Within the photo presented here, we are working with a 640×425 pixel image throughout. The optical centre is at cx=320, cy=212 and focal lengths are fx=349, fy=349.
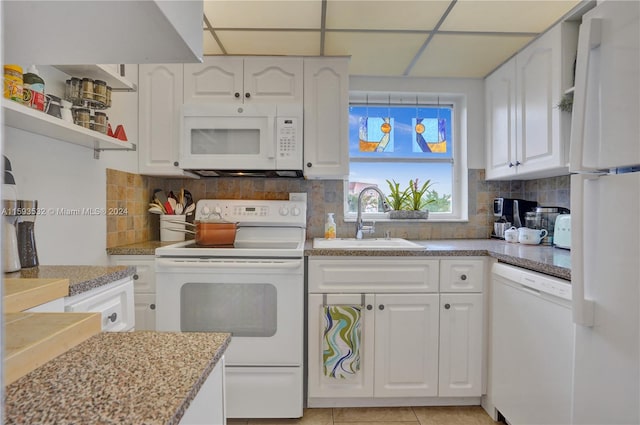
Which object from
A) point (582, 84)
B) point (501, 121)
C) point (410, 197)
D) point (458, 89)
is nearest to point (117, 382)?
point (582, 84)

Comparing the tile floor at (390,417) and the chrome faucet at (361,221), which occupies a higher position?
the chrome faucet at (361,221)

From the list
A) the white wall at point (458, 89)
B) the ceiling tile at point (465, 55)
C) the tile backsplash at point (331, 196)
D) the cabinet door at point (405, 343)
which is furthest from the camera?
the white wall at point (458, 89)

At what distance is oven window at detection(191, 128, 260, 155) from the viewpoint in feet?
6.94

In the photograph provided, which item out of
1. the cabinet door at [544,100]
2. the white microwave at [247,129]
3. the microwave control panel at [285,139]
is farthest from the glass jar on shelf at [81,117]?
the cabinet door at [544,100]

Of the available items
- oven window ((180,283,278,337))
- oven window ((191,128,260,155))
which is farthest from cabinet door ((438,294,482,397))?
oven window ((191,128,260,155))

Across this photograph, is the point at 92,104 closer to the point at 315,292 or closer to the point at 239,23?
the point at 239,23

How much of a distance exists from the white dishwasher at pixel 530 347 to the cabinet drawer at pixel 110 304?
5.30 ft

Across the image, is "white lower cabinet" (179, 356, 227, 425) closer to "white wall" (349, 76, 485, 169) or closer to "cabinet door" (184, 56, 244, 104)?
"cabinet door" (184, 56, 244, 104)

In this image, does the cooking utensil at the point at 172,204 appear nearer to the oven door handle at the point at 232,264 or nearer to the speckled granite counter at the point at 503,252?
the oven door handle at the point at 232,264

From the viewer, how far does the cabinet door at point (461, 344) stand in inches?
74.2

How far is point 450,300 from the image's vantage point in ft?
6.18

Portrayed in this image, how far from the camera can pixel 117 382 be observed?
512 mm

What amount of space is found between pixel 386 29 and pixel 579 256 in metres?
1.46

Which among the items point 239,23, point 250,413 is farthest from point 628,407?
point 239,23
